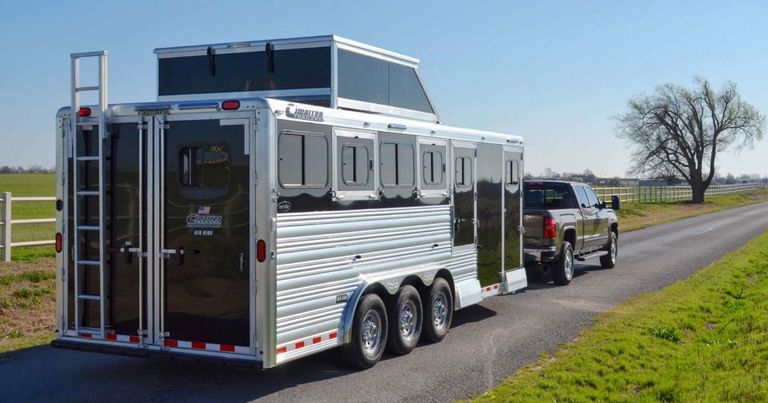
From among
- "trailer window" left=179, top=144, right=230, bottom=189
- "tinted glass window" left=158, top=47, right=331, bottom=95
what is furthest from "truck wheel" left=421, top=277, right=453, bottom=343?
"trailer window" left=179, top=144, right=230, bottom=189

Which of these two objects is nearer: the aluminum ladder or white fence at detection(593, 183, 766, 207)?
the aluminum ladder

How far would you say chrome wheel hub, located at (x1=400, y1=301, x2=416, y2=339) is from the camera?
9.35 meters

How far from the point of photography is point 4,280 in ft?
41.2

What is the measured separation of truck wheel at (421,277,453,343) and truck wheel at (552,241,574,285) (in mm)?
5476

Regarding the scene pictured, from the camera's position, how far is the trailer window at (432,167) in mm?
10016

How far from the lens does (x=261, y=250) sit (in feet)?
23.5

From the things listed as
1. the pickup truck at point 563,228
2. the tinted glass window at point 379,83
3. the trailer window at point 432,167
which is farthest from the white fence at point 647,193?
the trailer window at point 432,167

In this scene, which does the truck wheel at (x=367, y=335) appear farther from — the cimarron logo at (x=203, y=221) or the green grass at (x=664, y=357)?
the cimarron logo at (x=203, y=221)

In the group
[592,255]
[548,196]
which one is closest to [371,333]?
[548,196]

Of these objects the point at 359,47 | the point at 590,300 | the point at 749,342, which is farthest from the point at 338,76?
the point at 590,300

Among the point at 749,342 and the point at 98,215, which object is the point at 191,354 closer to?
the point at 98,215

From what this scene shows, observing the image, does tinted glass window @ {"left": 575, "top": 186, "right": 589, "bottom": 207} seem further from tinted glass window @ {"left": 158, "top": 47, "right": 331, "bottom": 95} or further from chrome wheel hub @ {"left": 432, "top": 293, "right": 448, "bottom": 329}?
tinted glass window @ {"left": 158, "top": 47, "right": 331, "bottom": 95}

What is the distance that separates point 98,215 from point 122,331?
3.74 feet

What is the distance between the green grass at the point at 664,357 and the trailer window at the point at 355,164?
254 centimetres
